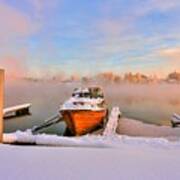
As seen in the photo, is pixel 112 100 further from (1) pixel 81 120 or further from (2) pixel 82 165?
(2) pixel 82 165

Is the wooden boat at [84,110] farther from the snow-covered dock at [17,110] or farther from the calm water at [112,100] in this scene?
the snow-covered dock at [17,110]

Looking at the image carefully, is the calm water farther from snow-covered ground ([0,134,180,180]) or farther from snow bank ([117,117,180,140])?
snow-covered ground ([0,134,180,180])

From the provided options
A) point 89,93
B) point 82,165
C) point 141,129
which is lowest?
point 141,129

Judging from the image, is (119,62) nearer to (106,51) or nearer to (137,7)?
(106,51)

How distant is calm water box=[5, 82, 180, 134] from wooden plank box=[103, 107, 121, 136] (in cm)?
4

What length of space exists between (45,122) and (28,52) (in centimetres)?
52

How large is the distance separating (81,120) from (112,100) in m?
0.27

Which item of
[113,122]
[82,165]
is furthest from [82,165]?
[113,122]

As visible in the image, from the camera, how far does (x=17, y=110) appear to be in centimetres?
275

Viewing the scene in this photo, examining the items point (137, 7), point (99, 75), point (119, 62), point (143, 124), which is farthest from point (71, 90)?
point (137, 7)

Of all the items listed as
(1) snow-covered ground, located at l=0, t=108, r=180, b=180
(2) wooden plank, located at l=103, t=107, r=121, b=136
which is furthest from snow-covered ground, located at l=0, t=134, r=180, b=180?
(2) wooden plank, located at l=103, t=107, r=121, b=136

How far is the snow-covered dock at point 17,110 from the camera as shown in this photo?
2.74m

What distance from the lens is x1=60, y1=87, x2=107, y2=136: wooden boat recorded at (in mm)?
2746

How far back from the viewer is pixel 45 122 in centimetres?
276
